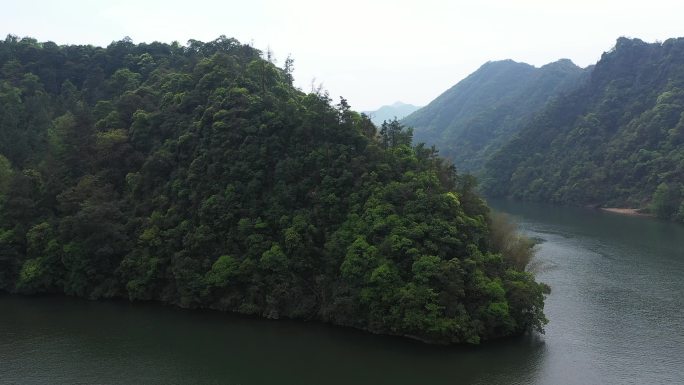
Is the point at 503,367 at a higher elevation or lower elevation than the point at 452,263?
lower

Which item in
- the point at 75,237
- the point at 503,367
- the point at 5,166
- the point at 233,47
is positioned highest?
the point at 233,47

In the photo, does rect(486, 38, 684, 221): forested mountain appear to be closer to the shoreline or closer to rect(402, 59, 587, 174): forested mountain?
the shoreline

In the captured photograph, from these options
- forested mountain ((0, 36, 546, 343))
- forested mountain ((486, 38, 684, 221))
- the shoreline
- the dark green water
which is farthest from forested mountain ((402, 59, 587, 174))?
the dark green water

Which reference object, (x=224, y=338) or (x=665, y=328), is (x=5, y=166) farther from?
(x=665, y=328)

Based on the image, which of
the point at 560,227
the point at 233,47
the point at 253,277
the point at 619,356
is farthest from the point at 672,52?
the point at 253,277

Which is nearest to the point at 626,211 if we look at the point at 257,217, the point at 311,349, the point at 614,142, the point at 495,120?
the point at 614,142

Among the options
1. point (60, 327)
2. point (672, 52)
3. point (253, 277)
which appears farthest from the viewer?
point (672, 52)

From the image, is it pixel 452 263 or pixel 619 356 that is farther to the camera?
pixel 452 263
